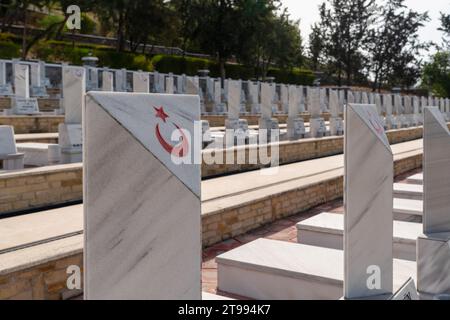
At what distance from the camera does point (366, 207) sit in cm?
294

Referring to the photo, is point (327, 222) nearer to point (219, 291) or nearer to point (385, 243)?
point (219, 291)

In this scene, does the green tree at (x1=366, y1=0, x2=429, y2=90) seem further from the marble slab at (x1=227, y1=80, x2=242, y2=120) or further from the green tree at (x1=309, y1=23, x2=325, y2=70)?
the marble slab at (x1=227, y1=80, x2=242, y2=120)

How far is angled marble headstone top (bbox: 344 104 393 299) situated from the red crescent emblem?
1.14 meters

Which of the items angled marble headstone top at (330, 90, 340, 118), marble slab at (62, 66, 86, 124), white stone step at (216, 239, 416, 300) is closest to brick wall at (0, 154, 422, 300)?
white stone step at (216, 239, 416, 300)

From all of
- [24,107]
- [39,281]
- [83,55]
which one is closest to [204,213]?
[39,281]

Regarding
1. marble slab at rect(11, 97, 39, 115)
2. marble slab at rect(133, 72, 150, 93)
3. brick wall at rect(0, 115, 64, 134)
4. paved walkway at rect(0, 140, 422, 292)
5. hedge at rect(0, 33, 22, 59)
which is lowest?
paved walkway at rect(0, 140, 422, 292)

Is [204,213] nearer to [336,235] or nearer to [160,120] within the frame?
[336,235]

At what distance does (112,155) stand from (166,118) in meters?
0.32

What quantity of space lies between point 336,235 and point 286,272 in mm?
1236

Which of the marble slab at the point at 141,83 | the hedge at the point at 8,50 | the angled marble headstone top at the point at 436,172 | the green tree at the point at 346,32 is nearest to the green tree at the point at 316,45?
the green tree at the point at 346,32

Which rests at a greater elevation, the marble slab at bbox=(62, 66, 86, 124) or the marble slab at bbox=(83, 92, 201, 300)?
the marble slab at bbox=(62, 66, 86, 124)

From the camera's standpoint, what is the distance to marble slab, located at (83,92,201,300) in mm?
1838

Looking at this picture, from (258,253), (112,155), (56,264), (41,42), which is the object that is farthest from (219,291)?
(41,42)

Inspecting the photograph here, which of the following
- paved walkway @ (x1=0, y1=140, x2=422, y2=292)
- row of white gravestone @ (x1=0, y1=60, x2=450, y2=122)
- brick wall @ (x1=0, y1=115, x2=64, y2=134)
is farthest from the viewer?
row of white gravestone @ (x1=0, y1=60, x2=450, y2=122)
